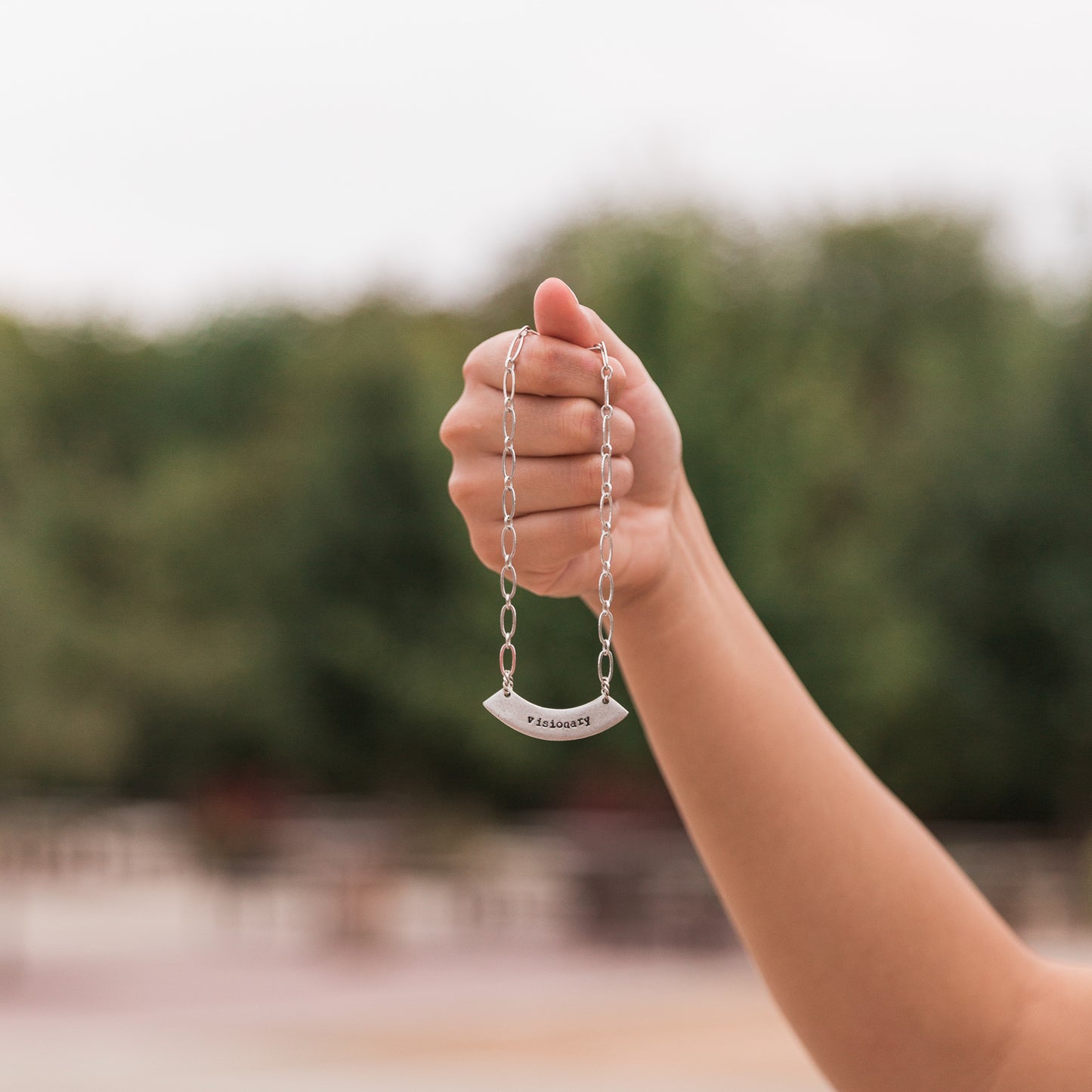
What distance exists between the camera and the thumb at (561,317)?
1518 millimetres

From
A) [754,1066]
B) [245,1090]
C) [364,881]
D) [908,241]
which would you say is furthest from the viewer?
[908,241]

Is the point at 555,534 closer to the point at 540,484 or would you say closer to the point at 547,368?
the point at 540,484

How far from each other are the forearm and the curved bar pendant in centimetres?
15

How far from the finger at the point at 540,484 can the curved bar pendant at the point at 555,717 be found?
23cm

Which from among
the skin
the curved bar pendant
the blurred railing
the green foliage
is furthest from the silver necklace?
the blurred railing

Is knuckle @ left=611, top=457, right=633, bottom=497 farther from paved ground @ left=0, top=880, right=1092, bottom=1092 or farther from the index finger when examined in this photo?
paved ground @ left=0, top=880, right=1092, bottom=1092

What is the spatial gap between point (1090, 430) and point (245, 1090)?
51.4 feet

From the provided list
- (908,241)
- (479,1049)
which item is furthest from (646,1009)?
(908,241)

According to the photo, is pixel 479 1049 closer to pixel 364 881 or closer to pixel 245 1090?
pixel 245 1090

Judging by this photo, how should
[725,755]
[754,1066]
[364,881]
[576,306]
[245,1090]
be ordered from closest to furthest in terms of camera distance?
[576,306] → [725,755] → [245,1090] → [754,1066] → [364,881]

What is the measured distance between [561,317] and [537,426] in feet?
0.42

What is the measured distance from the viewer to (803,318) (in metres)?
27.5

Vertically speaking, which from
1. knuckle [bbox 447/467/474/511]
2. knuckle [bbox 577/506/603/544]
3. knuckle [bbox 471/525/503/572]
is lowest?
knuckle [bbox 471/525/503/572]

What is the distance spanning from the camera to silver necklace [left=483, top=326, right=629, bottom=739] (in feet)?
5.01
